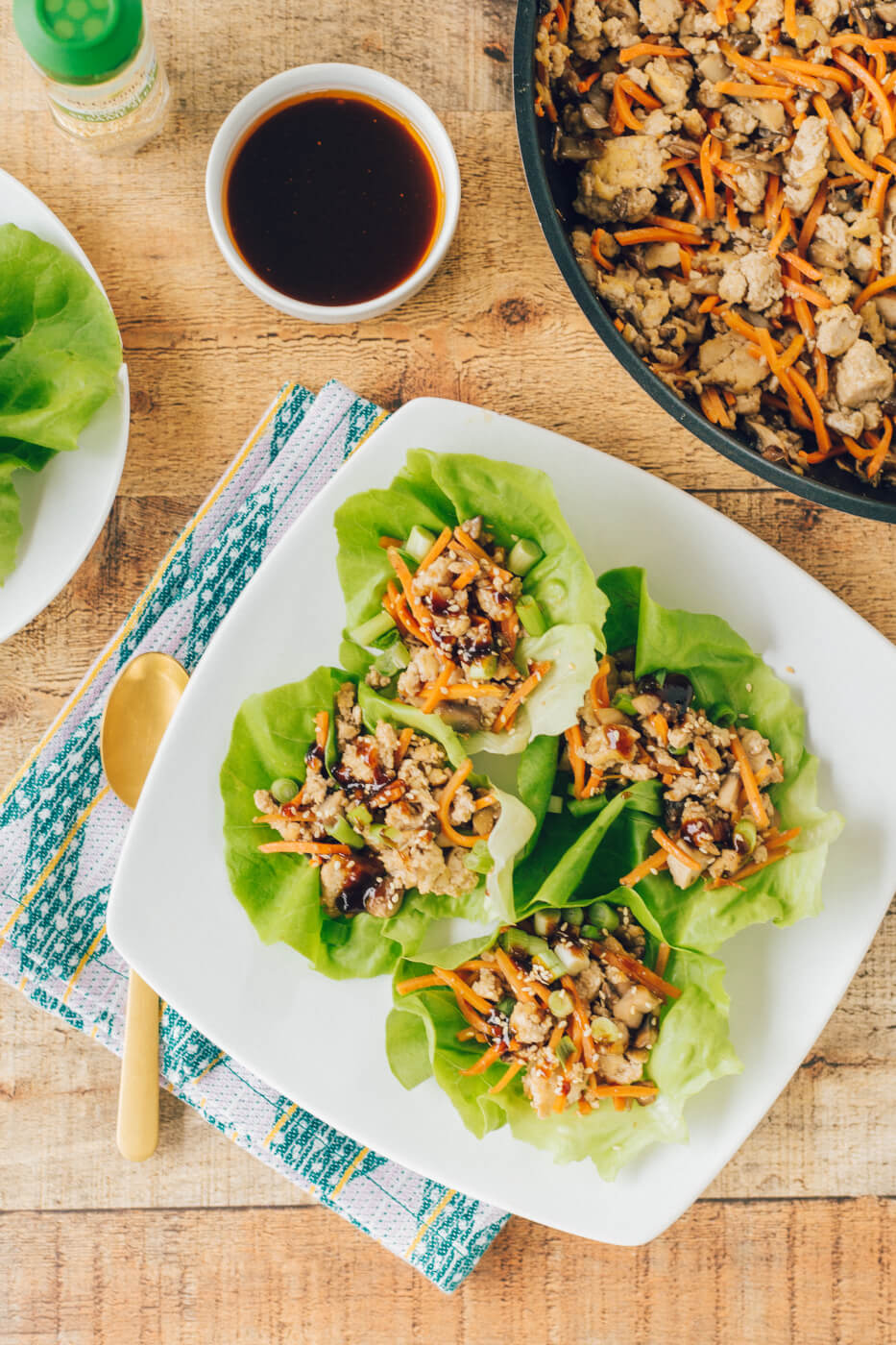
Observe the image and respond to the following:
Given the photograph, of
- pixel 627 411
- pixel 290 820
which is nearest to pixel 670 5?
pixel 627 411

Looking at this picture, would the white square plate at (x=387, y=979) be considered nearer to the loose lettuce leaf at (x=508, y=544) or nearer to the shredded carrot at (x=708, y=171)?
the loose lettuce leaf at (x=508, y=544)

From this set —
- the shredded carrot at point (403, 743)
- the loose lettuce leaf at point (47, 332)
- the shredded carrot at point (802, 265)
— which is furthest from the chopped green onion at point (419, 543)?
the shredded carrot at point (802, 265)

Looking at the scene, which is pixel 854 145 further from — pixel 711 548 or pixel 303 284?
pixel 303 284

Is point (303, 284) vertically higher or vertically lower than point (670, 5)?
lower

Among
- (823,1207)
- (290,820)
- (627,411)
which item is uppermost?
(627,411)

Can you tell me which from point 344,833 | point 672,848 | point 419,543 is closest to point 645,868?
point 672,848

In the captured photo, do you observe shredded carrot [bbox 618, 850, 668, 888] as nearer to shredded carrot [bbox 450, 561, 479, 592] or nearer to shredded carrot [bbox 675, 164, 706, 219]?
shredded carrot [bbox 450, 561, 479, 592]

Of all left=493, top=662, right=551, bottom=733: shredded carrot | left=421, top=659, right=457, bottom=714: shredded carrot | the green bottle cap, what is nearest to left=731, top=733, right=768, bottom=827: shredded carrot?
left=493, top=662, right=551, bottom=733: shredded carrot
